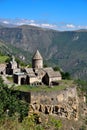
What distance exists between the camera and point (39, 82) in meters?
43.2

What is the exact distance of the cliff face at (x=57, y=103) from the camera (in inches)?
1515

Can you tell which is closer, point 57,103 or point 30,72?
point 57,103

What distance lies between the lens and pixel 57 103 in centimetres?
4009

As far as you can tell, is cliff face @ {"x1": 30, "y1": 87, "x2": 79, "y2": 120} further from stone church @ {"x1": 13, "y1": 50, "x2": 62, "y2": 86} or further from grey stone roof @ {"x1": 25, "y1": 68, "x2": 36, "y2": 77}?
grey stone roof @ {"x1": 25, "y1": 68, "x2": 36, "y2": 77}

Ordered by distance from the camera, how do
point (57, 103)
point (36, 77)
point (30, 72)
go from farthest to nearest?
point (30, 72) < point (36, 77) < point (57, 103)

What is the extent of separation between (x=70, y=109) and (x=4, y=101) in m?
16.7

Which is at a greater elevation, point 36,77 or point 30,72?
point 30,72

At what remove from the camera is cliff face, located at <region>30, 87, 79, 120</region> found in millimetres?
38469

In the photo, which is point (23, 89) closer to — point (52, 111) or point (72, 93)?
point (52, 111)

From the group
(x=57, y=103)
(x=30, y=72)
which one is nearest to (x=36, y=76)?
(x=30, y=72)

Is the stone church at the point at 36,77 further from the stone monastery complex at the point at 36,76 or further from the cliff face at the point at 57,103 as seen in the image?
the cliff face at the point at 57,103

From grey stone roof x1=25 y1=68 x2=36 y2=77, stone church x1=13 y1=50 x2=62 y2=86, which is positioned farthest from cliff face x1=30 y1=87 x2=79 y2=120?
grey stone roof x1=25 y1=68 x2=36 y2=77

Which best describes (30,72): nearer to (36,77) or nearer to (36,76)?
(36,76)

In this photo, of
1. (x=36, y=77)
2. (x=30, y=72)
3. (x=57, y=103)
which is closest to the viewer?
(x=57, y=103)
